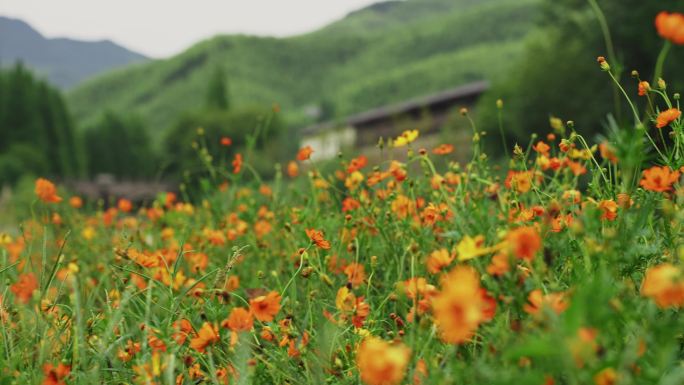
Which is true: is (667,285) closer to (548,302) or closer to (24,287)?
(548,302)

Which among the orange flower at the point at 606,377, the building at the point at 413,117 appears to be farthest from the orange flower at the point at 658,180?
the building at the point at 413,117

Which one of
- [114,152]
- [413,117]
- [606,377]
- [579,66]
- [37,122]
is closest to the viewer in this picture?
[606,377]

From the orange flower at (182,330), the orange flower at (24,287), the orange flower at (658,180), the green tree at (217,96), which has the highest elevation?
the orange flower at (658,180)

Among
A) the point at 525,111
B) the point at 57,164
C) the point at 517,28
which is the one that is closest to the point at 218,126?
the point at 57,164

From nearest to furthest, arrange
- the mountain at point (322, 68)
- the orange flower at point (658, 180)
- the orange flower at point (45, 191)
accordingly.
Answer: the orange flower at point (658, 180)
the orange flower at point (45, 191)
the mountain at point (322, 68)

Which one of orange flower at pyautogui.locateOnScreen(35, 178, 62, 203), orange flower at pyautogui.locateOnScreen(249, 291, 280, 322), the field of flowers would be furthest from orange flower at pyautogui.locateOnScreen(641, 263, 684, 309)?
orange flower at pyautogui.locateOnScreen(35, 178, 62, 203)

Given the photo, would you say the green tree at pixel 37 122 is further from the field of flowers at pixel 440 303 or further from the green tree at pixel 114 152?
the field of flowers at pixel 440 303

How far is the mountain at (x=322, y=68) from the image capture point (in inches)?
2891

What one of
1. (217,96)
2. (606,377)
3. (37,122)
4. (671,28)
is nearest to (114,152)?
(217,96)

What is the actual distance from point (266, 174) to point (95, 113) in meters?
76.3

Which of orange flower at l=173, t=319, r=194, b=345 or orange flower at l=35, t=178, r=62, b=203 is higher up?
orange flower at l=35, t=178, r=62, b=203

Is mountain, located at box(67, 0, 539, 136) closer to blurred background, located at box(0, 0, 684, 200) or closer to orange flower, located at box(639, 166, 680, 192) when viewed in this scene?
blurred background, located at box(0, 0, 684, 200)

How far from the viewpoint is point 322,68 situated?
100875 millimetres

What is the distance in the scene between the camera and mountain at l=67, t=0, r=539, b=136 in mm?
73438
